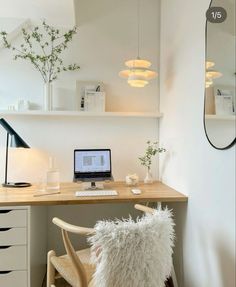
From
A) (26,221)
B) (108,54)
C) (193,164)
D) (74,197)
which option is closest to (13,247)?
(26,221)

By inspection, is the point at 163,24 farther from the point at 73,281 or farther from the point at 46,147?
the point at 73,281

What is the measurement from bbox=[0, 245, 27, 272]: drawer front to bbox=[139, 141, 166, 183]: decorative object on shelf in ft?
3.84

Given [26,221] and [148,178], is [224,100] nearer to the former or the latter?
[148,178]

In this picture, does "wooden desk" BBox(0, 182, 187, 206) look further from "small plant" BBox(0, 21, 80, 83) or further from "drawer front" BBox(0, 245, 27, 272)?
"small plant" BBox(0, 21, 80, 83)

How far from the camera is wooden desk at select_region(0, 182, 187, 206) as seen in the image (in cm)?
180

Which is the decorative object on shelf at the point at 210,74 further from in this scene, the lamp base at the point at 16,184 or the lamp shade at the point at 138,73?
the lamp base at the point at 16,184

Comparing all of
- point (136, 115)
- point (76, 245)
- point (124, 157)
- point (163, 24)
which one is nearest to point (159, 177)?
point (124, 157)

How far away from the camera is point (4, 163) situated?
97.2 inches

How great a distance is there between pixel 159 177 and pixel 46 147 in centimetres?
112

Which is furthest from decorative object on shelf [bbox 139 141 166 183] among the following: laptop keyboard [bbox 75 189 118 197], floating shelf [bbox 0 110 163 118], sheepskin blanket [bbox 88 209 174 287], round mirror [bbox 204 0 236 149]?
sheepskin blanket [bbox 88 209 174 287]

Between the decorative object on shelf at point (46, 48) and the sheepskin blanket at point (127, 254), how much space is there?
1516 millimetres

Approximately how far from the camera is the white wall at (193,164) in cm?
142

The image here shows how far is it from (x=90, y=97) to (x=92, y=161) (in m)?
0.59

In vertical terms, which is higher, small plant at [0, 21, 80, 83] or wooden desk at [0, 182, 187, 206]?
small plant at [0, 21, 80, 83]
